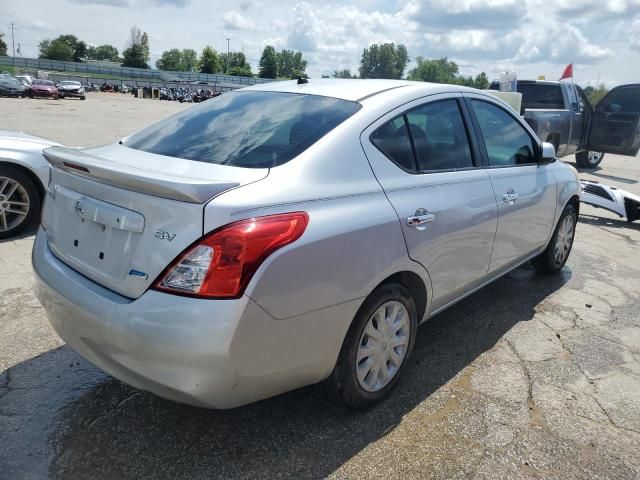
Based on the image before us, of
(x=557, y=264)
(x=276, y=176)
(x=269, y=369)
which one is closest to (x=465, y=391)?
(x=269, y=369)

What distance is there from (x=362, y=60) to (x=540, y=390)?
125 metres

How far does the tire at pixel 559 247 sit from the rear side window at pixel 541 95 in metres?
7.51

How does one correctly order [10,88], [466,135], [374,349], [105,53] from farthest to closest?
[105,53] → [10,88] → [466,135] → [374,349]

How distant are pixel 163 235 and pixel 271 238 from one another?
0.42 metres

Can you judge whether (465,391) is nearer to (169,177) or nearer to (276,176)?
(276,176)

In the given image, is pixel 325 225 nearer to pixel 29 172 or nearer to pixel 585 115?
pixel 29 172

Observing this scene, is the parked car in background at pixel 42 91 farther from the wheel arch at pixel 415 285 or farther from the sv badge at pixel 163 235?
the sv badge at pixel 163 235

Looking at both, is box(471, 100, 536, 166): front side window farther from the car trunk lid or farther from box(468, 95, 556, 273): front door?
the car trunk lid

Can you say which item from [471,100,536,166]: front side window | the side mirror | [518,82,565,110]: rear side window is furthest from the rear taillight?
[518,82,565,110]: rear side window

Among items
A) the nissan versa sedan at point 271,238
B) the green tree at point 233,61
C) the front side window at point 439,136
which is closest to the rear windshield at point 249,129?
the nissan versa sedan at point 271,238

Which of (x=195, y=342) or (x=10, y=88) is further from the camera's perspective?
(x=10, y=88)

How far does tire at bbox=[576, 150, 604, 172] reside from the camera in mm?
13648

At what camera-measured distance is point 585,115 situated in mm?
12023

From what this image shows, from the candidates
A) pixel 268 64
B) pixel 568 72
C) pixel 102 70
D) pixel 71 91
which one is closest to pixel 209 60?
pixel 268 64
